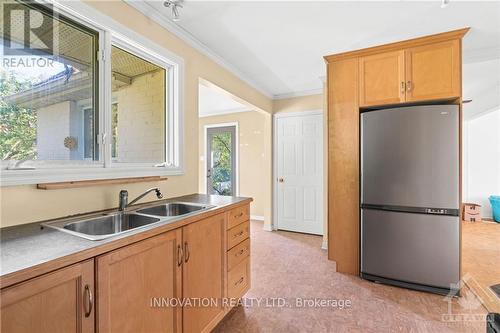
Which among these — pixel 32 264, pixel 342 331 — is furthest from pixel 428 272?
pixel 32 264

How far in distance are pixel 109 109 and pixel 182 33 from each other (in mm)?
1053

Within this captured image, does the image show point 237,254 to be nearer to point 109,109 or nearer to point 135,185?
point 135,185

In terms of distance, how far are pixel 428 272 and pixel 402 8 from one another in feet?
7.56

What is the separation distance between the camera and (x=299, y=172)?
418cm

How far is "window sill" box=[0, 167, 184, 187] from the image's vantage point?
1190 millimetres

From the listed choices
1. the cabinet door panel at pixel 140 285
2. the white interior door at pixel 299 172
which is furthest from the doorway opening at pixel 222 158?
the cabinet door panel at pixel 140 285

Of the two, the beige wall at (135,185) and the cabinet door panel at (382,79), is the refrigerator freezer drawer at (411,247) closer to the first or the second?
the cabinet door panel at (382,79)

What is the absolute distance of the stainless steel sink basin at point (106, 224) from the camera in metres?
1.30

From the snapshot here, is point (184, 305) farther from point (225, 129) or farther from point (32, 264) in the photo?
point (225, 129)

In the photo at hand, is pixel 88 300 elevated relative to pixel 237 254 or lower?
elevated

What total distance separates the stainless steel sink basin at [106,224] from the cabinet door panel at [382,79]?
7.60 feet

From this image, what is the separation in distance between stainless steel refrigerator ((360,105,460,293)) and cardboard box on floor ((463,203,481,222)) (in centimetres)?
368

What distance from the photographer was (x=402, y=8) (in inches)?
77.7

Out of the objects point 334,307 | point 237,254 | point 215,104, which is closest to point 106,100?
point 237,254
